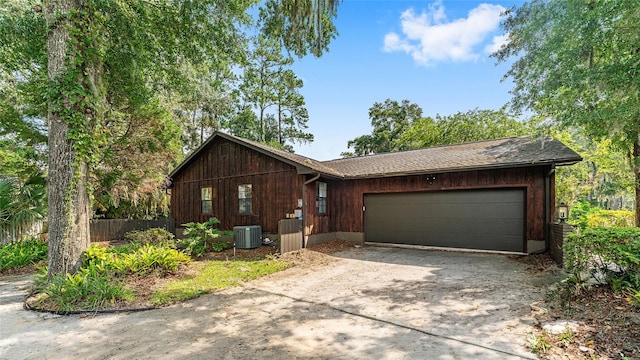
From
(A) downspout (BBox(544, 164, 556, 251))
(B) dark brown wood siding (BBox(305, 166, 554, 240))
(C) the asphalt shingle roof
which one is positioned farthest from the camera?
(B) dark brown wood siding (BBox(305, 166, 554, 240))

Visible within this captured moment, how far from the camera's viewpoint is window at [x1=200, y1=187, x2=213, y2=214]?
12.0 m

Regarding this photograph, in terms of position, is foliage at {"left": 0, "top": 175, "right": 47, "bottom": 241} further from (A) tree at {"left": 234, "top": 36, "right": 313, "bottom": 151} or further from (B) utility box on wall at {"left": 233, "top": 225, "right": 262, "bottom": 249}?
(A) tree at {"left": 234, "top": 36, "right": 313, "bottom": 151}

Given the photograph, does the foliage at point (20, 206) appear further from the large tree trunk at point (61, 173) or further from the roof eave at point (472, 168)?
the roof eave at point (472, 168)

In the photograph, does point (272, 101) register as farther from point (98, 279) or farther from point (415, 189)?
Answer: point (98, 279)

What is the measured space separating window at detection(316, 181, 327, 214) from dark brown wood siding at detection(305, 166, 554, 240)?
0.85ft

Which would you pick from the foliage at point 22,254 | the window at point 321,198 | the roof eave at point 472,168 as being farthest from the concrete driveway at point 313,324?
the window at point 321,198

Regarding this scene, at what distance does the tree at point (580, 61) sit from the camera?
528 cm

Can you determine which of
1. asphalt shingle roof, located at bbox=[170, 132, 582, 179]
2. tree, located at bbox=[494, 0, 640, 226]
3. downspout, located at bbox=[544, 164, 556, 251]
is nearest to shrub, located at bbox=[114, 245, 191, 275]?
asphalt shingle roof, located at bbox=[170, 132, 582, 179]

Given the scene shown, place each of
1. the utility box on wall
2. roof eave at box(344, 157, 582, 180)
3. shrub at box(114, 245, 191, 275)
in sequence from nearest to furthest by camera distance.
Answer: shrub at box(114, 245, 191, 275) < roof eave at box(344, 157, 582, 180) < the utility box on wall

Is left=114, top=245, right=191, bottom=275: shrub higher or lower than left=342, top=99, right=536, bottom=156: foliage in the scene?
lower

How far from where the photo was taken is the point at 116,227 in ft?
41.4

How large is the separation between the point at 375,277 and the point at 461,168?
4741 mm

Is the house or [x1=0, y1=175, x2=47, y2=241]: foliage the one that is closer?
[x1=0, y1=175, x2=47, y2=241]: foliage

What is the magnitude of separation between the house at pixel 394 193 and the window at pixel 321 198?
37 millimetres
